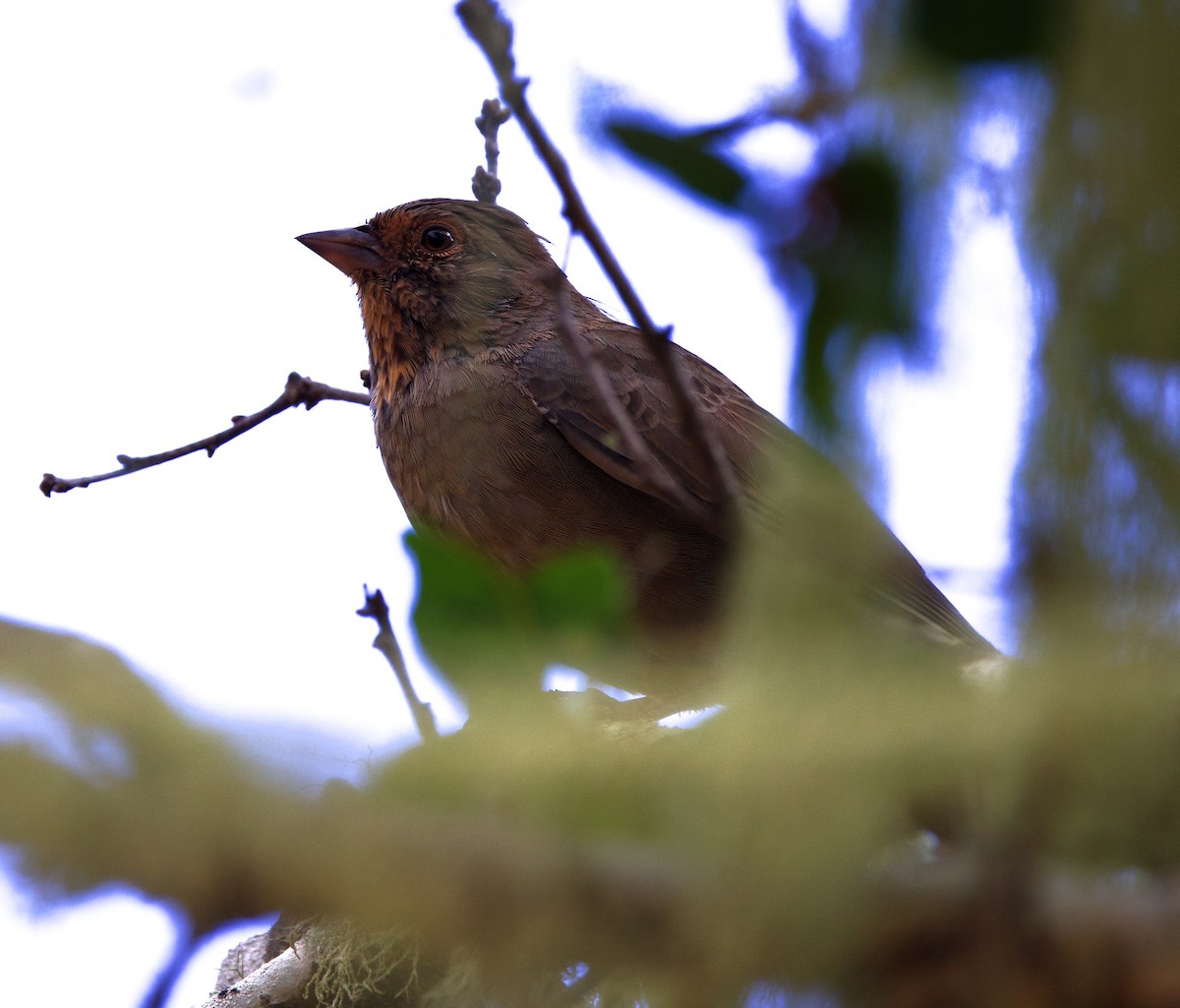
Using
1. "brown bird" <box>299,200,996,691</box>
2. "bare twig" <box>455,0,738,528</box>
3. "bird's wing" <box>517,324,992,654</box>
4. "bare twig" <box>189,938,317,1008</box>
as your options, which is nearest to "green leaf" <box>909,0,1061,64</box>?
"bare twig" <box>455,0,738,528</box>

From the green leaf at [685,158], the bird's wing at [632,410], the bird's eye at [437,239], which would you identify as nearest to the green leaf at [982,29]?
the green leaf at [685,158]

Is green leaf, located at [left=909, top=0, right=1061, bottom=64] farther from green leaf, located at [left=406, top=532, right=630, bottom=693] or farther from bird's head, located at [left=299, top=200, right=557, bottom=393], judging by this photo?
bird's head, located at [left=299, top=200, right=557, bottom=393]

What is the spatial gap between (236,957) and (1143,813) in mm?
4219

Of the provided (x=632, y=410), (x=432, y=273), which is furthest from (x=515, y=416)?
(x=432, y=273)

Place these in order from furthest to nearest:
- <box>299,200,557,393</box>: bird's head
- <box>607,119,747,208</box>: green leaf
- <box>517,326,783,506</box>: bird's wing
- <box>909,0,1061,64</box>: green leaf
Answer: <box>299,200,557,393</box>: bird's head → <box>517,326,783,506</box>: bird's wing → <box>607,119,747,208</box>: green leaf → <box>909,0,1061,64</box>: green leaf

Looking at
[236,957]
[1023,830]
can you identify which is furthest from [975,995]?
[236,957]

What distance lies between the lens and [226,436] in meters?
3.88

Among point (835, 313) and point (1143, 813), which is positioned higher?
point (835, 313)

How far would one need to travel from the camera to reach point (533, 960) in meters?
1.01

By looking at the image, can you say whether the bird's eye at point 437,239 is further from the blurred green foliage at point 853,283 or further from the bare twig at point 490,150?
the blurred green foliage at point 853,283

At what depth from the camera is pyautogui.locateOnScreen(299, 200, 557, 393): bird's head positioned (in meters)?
4.83

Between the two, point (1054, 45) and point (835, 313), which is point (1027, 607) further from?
point (1054, 45)

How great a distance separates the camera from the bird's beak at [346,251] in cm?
511

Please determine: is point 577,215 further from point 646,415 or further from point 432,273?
point 432,273
